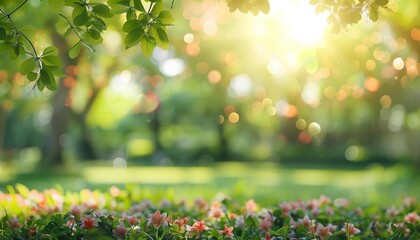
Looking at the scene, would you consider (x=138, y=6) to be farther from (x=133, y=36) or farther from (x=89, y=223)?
(x=89, y=223)

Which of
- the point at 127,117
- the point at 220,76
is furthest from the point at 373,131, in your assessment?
the point at 220,76

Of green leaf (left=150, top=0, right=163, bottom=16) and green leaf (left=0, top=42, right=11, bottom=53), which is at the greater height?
green leaf (left=150, top=0, right=163, bottom=16)

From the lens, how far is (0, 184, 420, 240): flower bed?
3629mm

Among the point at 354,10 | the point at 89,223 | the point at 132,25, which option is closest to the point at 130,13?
the point at 132,25

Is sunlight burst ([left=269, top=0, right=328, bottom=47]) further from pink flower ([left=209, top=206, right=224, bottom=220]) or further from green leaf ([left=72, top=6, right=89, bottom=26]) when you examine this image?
green leaf ([left=72, top=6, right=89, bottom=26])

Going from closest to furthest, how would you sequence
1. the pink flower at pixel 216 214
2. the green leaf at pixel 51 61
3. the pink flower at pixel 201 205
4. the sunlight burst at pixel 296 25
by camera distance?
the green leaf at pixel 51 61 < the pink flower at pixel 216 214 < the pink flower at pixel 201 205 < the sunlight burst at pixel 296 25

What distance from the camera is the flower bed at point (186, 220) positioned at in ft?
11.9

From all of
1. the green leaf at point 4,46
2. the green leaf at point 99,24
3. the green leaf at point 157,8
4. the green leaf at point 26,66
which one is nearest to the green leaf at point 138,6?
the green leaf at point 157,8

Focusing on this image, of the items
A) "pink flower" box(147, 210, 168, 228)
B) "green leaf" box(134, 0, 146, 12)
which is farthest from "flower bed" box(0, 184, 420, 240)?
"green leaf" box(134, 0, 146, 12)

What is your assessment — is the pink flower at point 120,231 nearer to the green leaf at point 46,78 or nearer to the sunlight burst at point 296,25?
the green leaf at point 46,78

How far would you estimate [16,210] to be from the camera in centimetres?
520

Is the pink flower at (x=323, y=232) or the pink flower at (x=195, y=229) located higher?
Answer: the pink flower at (x=195, y=229)

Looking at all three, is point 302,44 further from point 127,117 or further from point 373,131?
point 127,117

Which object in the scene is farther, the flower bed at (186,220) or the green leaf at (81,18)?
the flower bed at (186,220)
